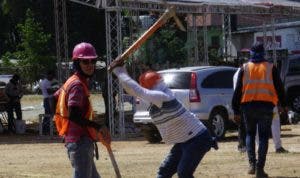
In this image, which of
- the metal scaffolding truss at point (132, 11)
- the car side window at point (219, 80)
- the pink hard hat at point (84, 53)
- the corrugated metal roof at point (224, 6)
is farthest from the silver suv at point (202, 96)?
the pink hard hat at point (84, 53)

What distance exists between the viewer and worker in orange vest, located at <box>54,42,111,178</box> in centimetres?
708

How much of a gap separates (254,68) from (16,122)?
43.8 ft

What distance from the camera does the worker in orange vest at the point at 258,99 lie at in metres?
10.7

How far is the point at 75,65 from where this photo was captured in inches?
286

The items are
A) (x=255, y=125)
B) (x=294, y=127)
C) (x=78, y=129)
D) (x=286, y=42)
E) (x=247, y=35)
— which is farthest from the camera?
(x=247, y=35)

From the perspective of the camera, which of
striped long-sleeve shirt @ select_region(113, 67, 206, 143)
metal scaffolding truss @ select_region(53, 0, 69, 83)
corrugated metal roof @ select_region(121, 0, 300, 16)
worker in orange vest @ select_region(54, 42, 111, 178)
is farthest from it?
metal scaffolding truss @ select_region(53, 0, 69, 83)

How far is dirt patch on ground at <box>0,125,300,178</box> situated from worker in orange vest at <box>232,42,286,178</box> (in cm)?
76

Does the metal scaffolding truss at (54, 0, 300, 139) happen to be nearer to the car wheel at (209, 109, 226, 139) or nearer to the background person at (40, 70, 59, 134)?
the background person at (40, 70, 59, 134)

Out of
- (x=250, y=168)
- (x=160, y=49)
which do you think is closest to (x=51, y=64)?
(x=160, y=49)

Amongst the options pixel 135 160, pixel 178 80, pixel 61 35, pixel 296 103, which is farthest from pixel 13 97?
pixel 135 160

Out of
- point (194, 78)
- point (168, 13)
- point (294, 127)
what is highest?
point (168, 13)

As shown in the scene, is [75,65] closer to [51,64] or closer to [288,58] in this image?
[288,58]

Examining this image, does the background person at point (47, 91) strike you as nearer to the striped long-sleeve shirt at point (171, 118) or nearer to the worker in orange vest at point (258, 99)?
the worker in orange vest at point (258, 99)

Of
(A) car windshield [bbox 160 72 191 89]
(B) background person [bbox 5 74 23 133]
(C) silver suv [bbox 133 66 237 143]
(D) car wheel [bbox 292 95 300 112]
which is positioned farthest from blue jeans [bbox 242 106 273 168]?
(D) car wheel [bbox 292 95 300 112]
